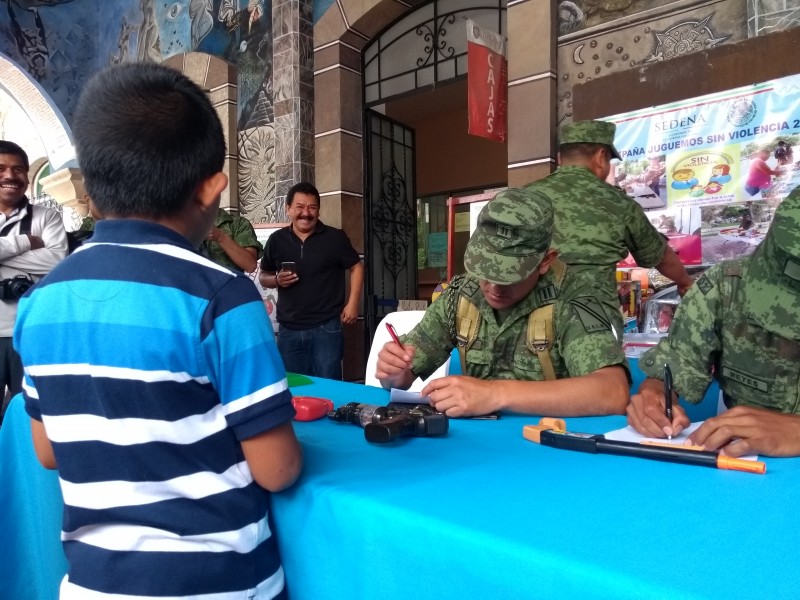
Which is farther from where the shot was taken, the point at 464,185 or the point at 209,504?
the point at 464,185

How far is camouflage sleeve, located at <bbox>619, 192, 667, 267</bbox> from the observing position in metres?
2.46

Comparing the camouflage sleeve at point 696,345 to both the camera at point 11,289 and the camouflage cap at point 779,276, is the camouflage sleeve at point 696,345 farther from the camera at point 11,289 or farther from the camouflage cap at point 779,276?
the camera at point 11,289

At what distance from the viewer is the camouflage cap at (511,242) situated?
1439 millimetres

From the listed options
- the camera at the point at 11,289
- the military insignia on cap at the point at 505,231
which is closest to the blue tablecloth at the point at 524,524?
the military insignia on cap at the point at 505,231

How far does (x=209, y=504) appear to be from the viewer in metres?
0.81

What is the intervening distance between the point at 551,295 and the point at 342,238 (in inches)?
99.3

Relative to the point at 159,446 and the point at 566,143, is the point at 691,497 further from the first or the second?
the point at 566,143

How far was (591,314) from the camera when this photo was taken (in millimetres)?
1496

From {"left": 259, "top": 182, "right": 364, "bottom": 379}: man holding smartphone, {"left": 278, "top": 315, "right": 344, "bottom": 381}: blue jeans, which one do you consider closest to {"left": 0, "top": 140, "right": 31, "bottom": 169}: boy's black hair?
{"left": 259, "top": 182, "right": 364, "bottom": 379}: man holding smartphone

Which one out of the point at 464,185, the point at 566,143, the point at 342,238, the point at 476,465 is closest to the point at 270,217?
the point at 342,238

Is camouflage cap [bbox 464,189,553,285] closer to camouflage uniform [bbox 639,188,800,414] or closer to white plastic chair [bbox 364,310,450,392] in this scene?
camouflage uniform [bbox 639,188,800,414]

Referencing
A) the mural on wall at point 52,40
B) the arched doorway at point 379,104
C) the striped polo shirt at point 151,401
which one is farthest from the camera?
the mural on wall at point 52,40

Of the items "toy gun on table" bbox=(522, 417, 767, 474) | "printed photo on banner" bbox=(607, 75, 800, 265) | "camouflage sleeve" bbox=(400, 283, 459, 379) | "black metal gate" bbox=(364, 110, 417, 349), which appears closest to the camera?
"toy gun on table" bbox=(522, 417, 767, 474)

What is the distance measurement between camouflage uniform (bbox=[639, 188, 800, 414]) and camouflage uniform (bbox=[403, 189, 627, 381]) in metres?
0.15
